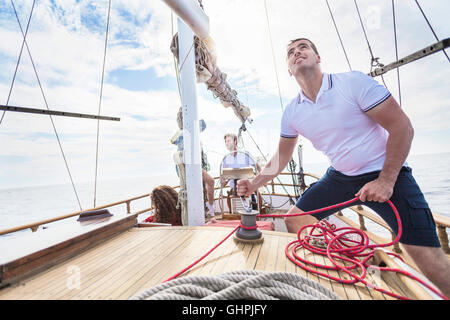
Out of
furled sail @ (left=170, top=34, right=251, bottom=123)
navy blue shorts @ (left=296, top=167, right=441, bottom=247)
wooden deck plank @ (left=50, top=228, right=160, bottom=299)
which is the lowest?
wooden deck plank @ (left=50, top=228, right=160, bottom=299)

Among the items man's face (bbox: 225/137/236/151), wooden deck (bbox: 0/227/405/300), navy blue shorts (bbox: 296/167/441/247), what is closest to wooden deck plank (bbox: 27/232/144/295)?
wooden deck (bbox: 0/227/405/300)

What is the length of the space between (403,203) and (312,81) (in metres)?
0.93

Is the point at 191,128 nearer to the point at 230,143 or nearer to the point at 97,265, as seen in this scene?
the point at 97,265

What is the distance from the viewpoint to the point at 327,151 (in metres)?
1.49

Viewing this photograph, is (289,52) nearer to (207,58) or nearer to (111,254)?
(207,58)

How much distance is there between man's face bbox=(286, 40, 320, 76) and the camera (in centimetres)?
146

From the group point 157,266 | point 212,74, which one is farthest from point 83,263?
point 212,74

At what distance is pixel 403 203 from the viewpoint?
1.13 meters

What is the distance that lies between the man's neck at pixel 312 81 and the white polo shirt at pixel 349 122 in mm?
38

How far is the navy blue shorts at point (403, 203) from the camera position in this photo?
1062mm

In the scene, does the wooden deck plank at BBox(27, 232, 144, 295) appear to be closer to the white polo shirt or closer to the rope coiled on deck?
the rope coiled on deck

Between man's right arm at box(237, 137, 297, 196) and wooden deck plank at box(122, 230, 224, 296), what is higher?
man's right arm at box(237, 137, 297, 196)
